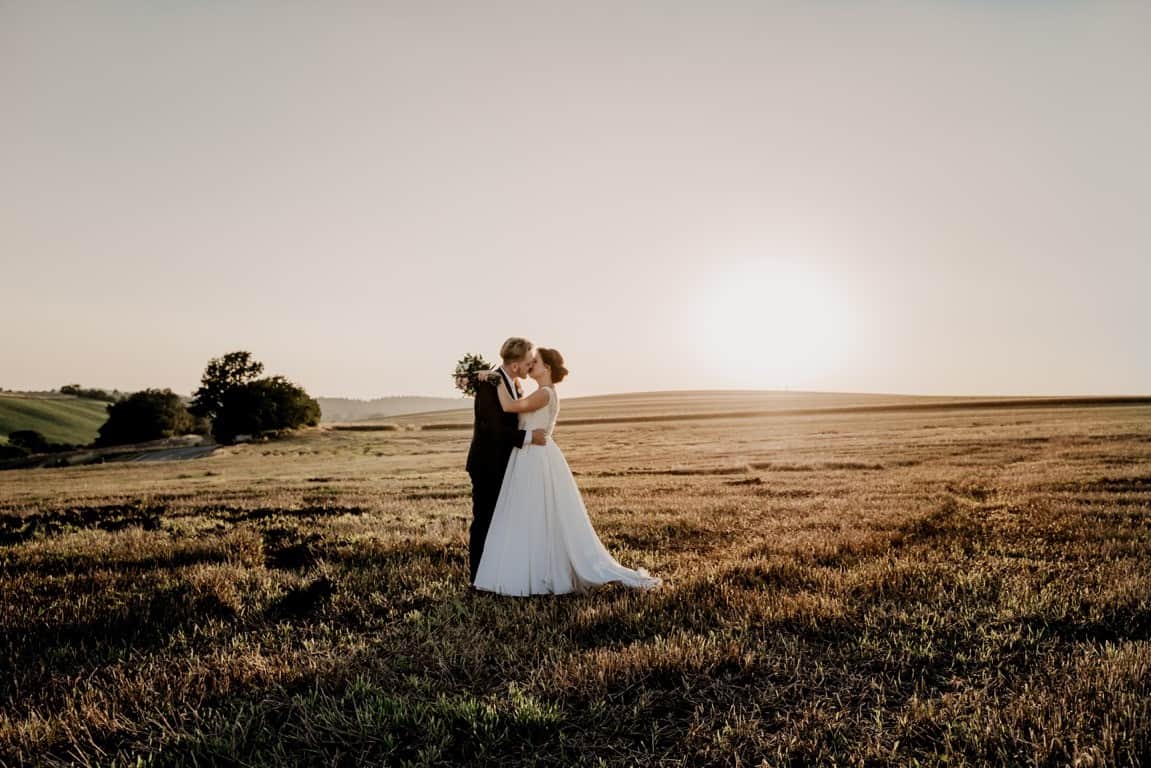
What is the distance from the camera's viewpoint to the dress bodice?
28.7 feet

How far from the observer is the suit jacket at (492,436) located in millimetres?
8602

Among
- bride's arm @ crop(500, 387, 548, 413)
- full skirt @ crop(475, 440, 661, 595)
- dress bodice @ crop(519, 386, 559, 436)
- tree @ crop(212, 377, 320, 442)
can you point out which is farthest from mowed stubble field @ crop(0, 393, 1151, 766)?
tree @ crop(212, 377, 320, 442)

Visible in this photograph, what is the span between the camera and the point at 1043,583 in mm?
7684

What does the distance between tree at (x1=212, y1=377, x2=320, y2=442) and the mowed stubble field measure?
7071cm

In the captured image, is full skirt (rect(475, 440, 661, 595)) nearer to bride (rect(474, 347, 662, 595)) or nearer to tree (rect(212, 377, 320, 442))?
bride (rect(474, 347, 662, 595))

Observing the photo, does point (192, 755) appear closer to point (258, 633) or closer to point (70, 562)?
point (258, 633)

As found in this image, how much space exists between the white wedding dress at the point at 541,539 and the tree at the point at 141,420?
96451 mm

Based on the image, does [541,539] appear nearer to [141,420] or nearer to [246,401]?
[246,401]

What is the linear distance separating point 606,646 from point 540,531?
8.25 ft

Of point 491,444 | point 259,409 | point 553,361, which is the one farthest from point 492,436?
point 259,409

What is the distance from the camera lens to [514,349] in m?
8.35

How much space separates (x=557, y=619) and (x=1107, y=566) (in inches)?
284

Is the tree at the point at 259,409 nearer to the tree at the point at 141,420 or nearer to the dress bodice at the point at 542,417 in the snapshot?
the tree at the point at 141,420

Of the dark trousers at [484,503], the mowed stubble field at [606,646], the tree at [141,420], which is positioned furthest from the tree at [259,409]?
the dark trousers at [484,503]
